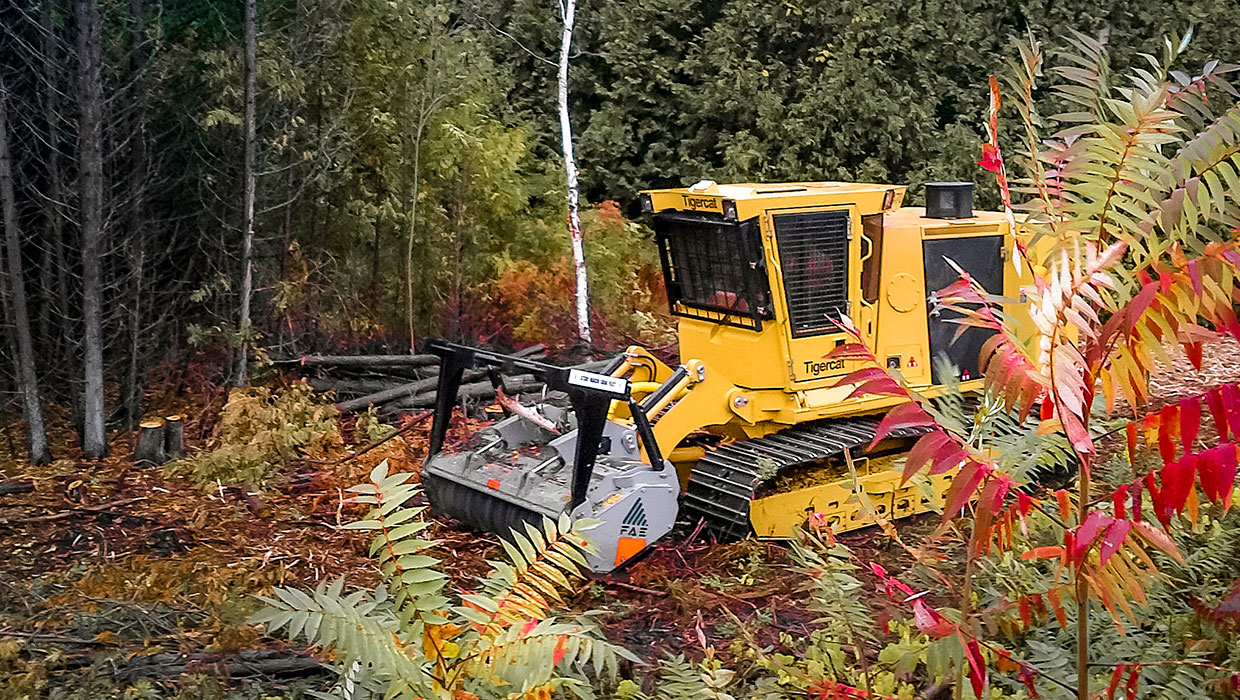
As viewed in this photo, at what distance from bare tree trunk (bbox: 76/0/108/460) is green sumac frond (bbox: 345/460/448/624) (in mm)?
7836

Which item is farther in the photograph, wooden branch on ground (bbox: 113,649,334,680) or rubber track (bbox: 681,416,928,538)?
rubber track (bbox: 681,416,928,538)

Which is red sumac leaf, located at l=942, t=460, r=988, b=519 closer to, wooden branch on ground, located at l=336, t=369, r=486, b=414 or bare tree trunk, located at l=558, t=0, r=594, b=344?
wooden branch on ground, located at l=336, t=369, r=486, b=414

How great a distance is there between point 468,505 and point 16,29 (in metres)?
6.66

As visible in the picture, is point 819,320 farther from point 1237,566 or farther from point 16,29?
point 16,29

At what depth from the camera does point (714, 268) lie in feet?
23.7

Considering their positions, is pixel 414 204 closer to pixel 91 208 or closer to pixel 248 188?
pixel 248 188

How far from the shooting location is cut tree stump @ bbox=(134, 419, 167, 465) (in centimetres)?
941

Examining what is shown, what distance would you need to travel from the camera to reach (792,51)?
16.5 metres

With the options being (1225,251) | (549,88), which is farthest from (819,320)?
(549,88)

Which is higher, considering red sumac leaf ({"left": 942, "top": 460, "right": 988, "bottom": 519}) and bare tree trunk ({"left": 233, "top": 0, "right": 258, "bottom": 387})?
bare tree trunk ({"left": 233, "top": 0, "right": 258, "bottom": 387})

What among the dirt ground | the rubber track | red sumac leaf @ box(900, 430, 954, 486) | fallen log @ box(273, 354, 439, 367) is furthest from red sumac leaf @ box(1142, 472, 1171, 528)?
fallen log @ box(273, 354, 439, 367)

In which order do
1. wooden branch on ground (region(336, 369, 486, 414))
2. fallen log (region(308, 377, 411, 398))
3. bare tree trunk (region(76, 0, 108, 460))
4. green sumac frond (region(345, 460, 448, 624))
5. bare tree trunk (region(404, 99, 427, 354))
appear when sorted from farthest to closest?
bare tree trunk (region(404, 99, 427, 354)) < fallen log (region(308, 377, 411, 398)) < wooden branch on ground (region(336, 369, 486, 414)) < bare tree trunk (region(76, 0, 108, 460)) < green sumac frond (region(345, 460, 448, 624))

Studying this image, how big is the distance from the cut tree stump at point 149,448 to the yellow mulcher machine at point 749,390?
141 inches

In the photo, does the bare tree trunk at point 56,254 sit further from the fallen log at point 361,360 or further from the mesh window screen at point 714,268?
the mesh window screen at point 714,268
